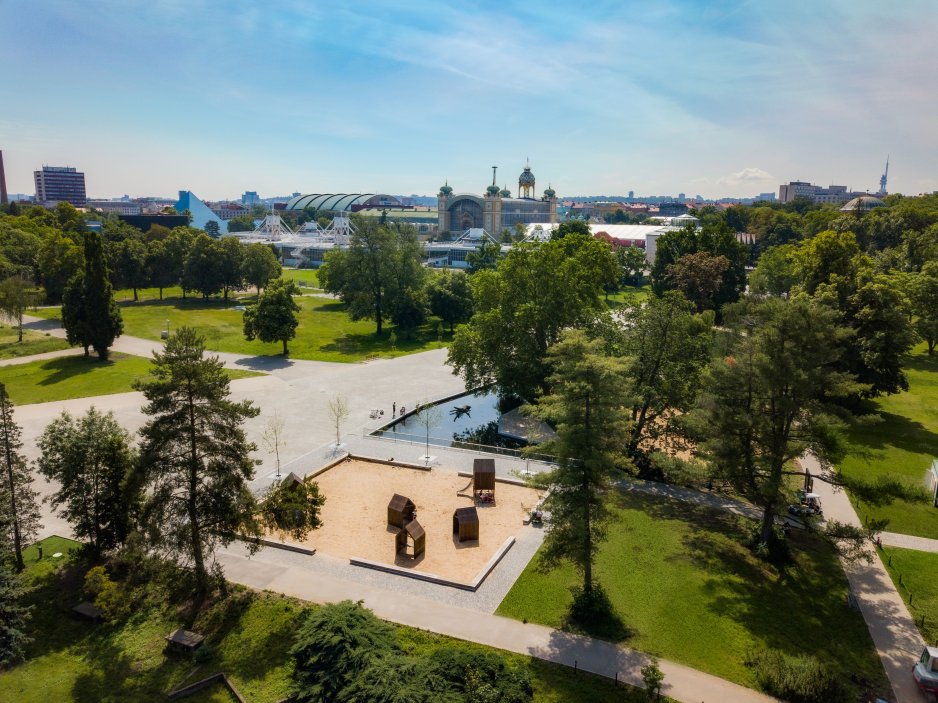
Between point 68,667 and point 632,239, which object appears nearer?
point 68,667

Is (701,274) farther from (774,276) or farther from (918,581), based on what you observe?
(918,581)

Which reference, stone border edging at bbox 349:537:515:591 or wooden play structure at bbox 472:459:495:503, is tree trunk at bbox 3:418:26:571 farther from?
wooden play structure at bbox 472:459:495:503

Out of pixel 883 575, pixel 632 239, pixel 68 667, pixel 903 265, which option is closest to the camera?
pixel 68 667

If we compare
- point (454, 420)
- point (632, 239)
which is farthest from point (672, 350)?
point (632, 239)

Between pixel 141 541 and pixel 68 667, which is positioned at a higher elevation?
pixel 141 541

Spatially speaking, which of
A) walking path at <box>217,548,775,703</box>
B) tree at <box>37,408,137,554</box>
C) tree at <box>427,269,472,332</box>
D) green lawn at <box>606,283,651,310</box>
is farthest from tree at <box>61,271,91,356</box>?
green lawn at <box>606,283,651,310</box>

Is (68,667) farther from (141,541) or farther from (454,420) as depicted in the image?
(454,420)
